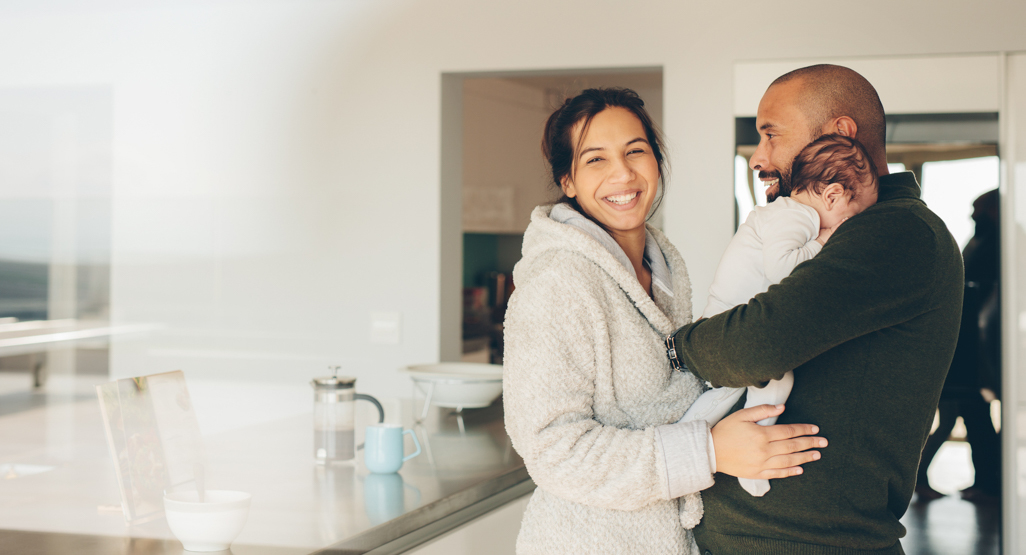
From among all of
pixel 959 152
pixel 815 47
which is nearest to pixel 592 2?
pixel 815 47

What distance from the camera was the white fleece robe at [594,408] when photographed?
1145mm

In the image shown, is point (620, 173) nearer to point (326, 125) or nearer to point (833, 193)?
point (833, 193)

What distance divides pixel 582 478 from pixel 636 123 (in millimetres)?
575

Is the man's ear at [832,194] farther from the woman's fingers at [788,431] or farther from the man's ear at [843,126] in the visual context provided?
the woman's fingers at [788,431]

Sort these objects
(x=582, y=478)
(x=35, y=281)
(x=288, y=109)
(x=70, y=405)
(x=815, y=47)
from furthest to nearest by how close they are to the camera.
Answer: (x=35, y=281) < (x=288, y=109) < (x=815, y=47) < (x=70, y=405) < (x=582, y=478)

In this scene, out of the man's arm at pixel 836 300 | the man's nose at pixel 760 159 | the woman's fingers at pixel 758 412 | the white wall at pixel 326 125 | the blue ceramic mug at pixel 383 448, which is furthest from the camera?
the white wall at pixel 326 125

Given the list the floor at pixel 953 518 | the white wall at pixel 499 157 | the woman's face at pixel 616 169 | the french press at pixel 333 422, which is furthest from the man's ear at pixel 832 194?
the white wall at pixel 499 157

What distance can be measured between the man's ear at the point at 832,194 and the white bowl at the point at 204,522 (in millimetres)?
951

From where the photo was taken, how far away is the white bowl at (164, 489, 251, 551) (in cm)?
120

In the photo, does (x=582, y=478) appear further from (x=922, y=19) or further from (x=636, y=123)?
(x=922, y=19)

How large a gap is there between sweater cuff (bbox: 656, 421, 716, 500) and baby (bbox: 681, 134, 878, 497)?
0.06 meters

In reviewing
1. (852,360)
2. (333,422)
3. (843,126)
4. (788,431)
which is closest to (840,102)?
(843,126)

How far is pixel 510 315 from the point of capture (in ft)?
4.00

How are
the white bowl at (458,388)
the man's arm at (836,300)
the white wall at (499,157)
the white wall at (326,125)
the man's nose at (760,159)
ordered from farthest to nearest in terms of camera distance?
1. the white wall at (499,157)
2. the white wall at (326,125)
3. the white bowl at (458,388)
4. the man's nose at (760,159)
5. the man's arm at (836,300)
